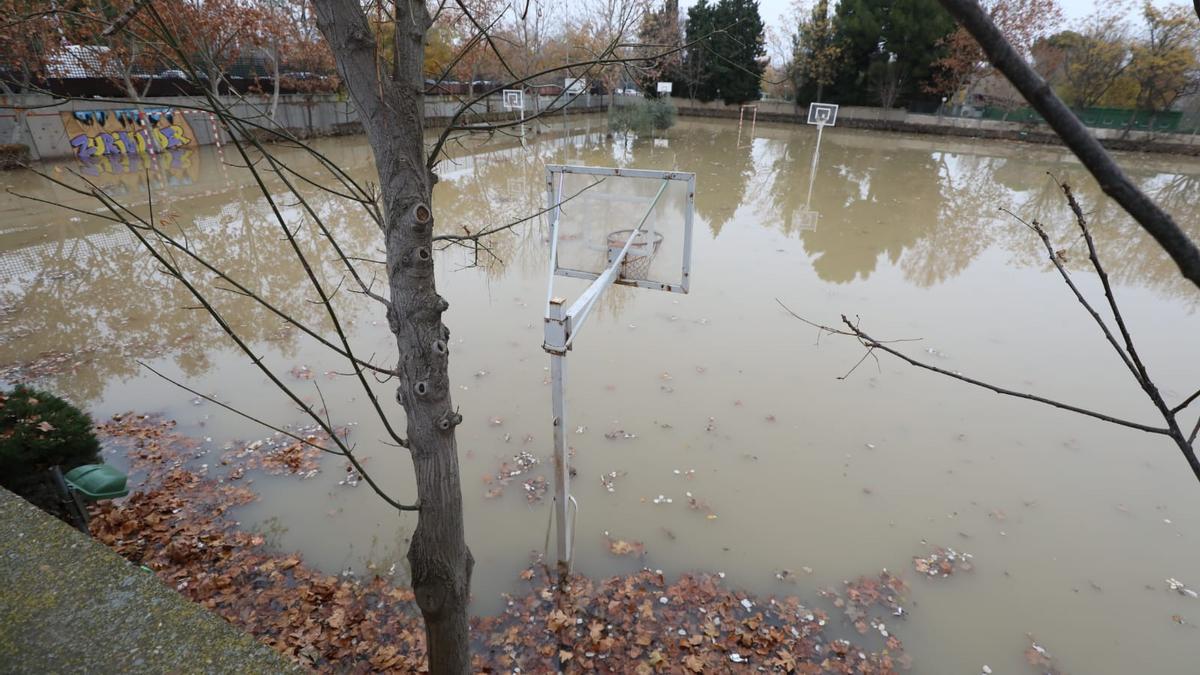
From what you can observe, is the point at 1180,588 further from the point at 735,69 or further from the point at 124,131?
the point at 735,69

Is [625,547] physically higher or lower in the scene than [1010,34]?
lower

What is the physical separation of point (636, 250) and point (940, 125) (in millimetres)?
35269

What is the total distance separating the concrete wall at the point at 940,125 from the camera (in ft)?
89.2

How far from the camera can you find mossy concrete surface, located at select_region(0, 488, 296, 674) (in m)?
2.43

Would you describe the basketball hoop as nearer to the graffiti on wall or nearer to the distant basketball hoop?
the graffiti on wall

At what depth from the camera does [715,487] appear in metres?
5.58

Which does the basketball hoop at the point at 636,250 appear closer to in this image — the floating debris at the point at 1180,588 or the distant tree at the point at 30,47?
the floating debris at the point at 1180,588

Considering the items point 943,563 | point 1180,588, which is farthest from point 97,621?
point 1180,588

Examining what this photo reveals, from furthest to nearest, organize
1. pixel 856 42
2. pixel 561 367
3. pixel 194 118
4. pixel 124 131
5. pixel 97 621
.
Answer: pixel 856 42, pixel 194 118, pixel 124 131, pixel 561 367, pixel 97 621

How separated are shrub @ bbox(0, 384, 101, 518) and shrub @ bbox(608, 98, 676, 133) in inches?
992

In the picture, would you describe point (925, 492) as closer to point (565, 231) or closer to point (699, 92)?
point (565, 231)

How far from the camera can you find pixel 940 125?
33.5 m

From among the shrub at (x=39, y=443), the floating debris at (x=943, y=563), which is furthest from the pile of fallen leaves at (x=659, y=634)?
the shrub at (x=39, y=443)

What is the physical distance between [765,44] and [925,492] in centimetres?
4122
